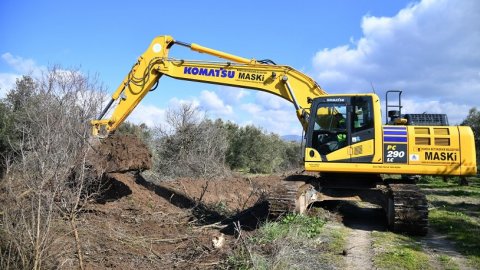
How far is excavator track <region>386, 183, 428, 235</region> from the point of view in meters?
9.20

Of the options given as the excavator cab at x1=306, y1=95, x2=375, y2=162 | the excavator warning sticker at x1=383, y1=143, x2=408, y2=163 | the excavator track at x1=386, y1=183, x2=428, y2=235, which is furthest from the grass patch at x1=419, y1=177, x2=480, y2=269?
the excavator cab at x1=306, y1=95, x2=375, y2=162

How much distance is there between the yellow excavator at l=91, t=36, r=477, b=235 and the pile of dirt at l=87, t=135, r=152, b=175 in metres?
1.04

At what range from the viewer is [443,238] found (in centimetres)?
936

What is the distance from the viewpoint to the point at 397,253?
7.70 metres

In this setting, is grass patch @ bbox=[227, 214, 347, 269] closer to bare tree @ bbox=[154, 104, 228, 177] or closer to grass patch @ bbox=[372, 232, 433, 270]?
grass patch @ bbox=[372, 232, 433, 270]

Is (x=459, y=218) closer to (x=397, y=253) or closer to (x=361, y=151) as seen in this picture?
(x=361, y=151)

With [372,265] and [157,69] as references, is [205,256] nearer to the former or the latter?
[372,265]

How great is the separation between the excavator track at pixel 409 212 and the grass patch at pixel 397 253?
24 centimetres

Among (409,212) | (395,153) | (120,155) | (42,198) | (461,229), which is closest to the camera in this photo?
(42,198)

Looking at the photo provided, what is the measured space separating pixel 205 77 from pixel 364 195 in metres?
5.04

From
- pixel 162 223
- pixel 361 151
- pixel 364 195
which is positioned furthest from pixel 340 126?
pixel 162 223

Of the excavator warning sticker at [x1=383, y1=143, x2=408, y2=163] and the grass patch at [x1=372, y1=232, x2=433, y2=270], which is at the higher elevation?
the excavator warning sticker at [x1=383, y1=143, x2=408, y2=163]

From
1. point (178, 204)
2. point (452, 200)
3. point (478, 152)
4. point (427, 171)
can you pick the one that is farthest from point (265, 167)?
point (427, 171)

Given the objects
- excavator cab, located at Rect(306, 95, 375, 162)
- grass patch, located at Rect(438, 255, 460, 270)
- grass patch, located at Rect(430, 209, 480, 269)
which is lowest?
grass patch, located at Rect(438, 255, 460, 270)
